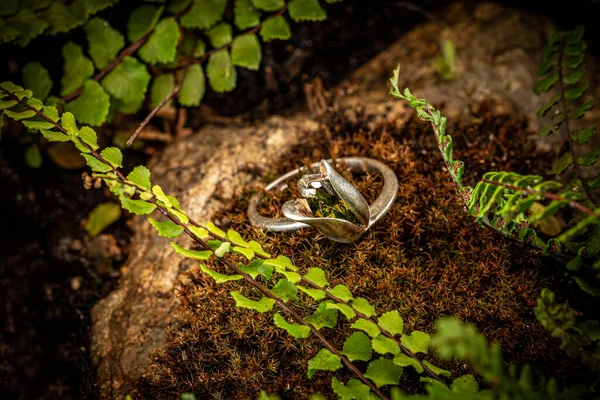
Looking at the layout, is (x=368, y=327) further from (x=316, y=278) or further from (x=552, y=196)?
(x=552, y=196)

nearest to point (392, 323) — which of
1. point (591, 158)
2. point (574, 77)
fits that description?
point (591, 158)

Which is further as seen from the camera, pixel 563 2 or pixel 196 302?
pixel 563 2

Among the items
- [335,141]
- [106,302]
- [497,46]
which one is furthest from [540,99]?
[106,302]

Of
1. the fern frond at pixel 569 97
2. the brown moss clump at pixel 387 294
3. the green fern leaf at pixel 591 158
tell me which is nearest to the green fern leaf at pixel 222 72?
the brown moss clump at pixel 387 294

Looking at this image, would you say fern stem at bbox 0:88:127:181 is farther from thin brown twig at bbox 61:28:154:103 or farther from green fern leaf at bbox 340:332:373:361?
green fern leaf at bbox 340:332:373:361

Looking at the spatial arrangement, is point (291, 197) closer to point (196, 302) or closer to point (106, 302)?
point (196, 302)

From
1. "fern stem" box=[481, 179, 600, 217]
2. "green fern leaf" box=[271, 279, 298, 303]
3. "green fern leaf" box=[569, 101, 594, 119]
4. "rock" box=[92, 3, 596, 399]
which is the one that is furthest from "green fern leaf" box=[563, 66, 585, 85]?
"green fern leaf" box=[271, 279, 298, 303]
